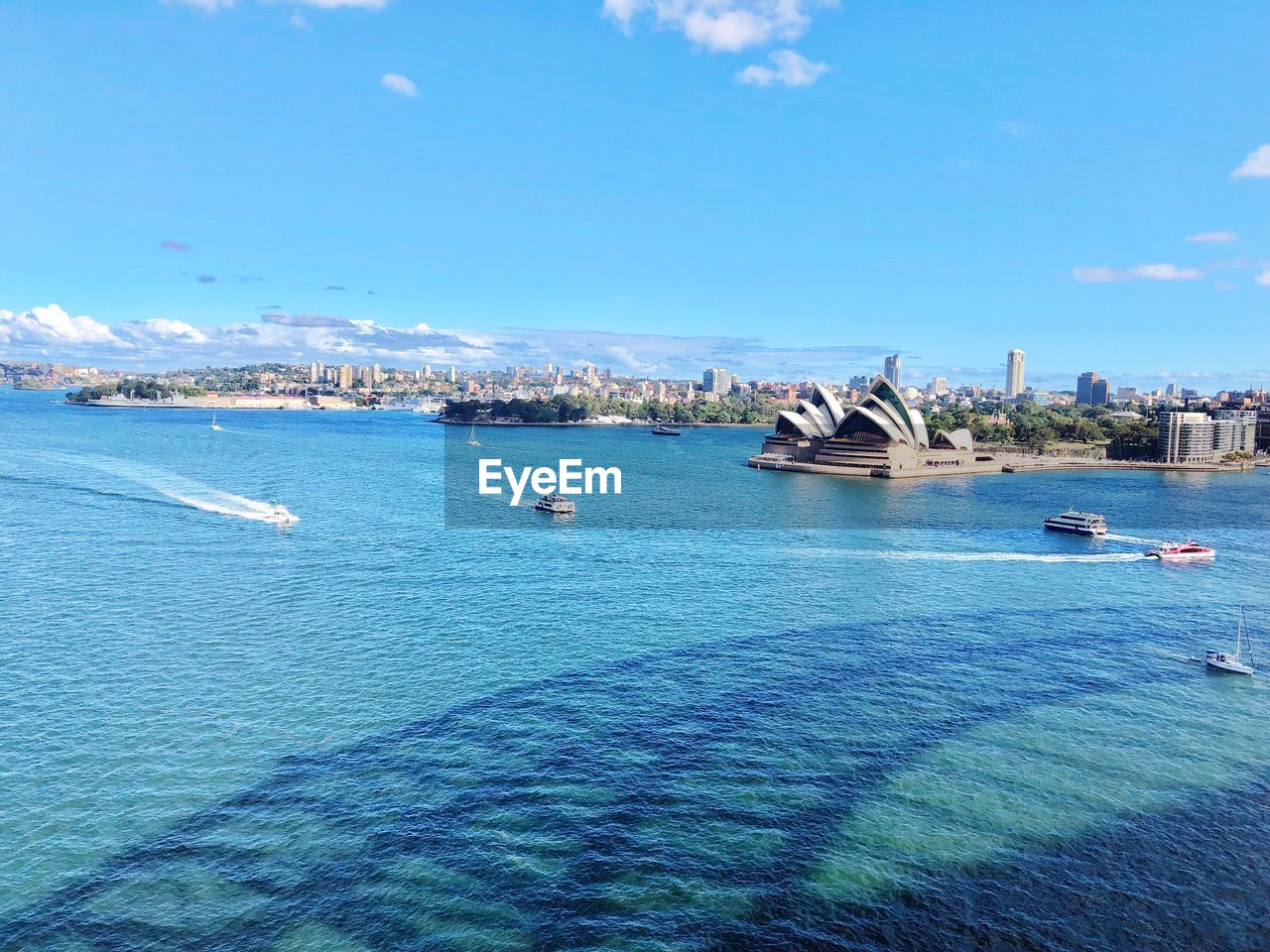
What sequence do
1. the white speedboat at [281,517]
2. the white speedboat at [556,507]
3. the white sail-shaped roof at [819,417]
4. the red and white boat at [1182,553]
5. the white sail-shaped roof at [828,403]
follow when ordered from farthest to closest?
1. the white sail-shaped roof at [828,403]
2. the white sail-shaped roof at [819,417]
3. the white speedboat at [556,507]
4. the white speedboat at [281,517]
5. the red and white boat at [1182,553]

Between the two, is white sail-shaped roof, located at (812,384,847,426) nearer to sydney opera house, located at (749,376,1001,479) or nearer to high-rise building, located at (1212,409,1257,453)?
sydney opera house, located at (749,376,1001,479)

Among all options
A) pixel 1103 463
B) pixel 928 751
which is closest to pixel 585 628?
pixel 928 751

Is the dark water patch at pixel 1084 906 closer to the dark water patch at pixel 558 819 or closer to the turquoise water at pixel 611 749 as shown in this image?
the turquoise water at pixel 611 749

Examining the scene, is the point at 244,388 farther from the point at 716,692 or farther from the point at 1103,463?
the point at 716,692

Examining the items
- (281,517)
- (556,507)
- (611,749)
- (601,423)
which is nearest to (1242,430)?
(556,507)

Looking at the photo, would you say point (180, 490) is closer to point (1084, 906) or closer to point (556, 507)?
point (556, 507)

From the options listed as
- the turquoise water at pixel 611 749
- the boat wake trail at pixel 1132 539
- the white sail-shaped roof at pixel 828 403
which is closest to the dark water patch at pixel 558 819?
the turquoise water at pixel 611 749
